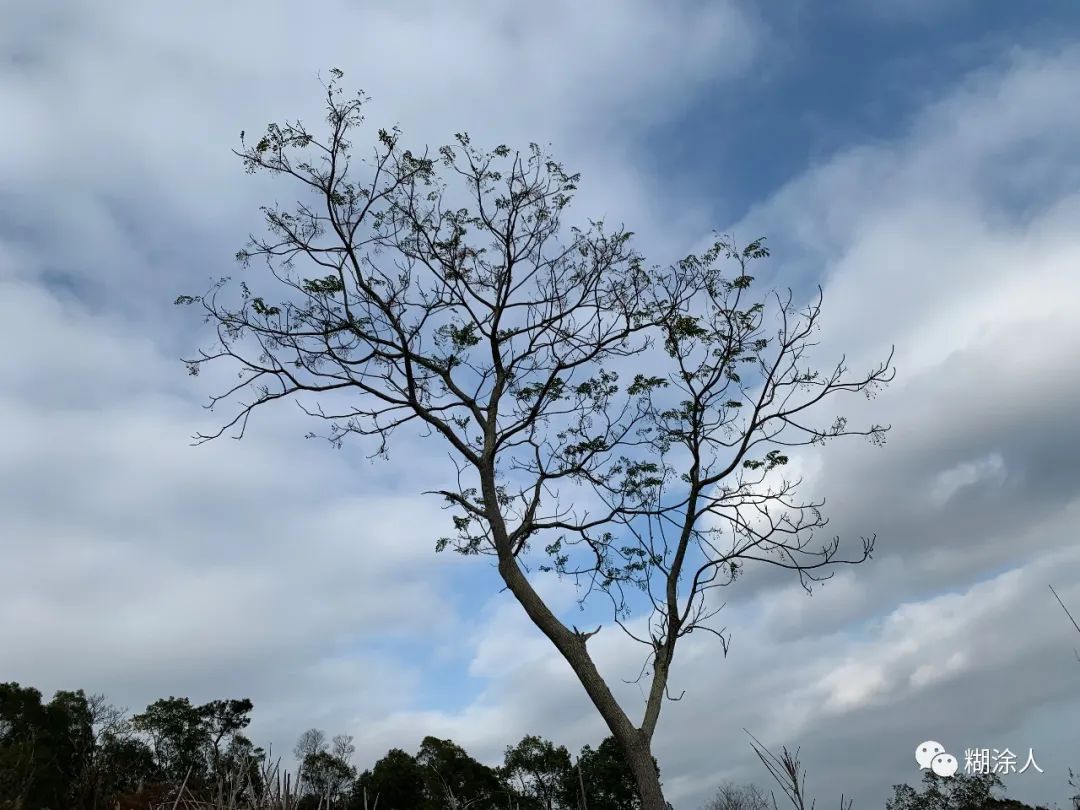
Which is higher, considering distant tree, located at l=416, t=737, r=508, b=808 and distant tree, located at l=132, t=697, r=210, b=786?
distant tree, located at l=132, t=697, r=210, b=786

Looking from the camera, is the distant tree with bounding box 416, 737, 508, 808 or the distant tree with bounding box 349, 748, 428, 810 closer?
the distant tree with bounding box 416, 737, 508, 808

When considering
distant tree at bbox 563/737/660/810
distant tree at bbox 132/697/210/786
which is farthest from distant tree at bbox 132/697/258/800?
distant tree at bbox 563/737/660/810

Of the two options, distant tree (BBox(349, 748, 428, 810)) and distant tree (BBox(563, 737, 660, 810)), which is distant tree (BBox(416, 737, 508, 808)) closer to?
distant tree (BBox(349, 748, 428, 810))

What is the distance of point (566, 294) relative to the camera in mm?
12438

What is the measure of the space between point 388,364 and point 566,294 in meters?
2.71

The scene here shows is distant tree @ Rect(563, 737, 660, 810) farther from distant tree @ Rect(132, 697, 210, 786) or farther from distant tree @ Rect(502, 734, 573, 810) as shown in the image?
distant tree @ Rect(132, 697, 210, 786)

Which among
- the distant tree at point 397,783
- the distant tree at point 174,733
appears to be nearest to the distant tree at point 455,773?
the distant tree at point 397,783

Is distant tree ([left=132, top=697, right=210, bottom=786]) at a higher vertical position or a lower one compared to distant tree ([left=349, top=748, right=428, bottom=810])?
higher

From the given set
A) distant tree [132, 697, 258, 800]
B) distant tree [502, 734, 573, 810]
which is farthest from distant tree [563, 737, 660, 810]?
distant tree [132, 697, 258, 800]

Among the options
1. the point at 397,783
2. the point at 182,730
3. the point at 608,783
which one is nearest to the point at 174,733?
the point at 182,730

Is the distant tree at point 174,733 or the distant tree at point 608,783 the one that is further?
the distant tree at point 174,733

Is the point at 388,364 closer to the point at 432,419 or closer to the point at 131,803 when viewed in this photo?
the point at 432,419

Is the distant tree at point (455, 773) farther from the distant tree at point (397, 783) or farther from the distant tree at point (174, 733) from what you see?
the distant tree at point (174, 733)

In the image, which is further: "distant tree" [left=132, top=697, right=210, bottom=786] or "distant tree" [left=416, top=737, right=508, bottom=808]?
"distant tree" [left=132, top=697, right=210, bottom=786]
